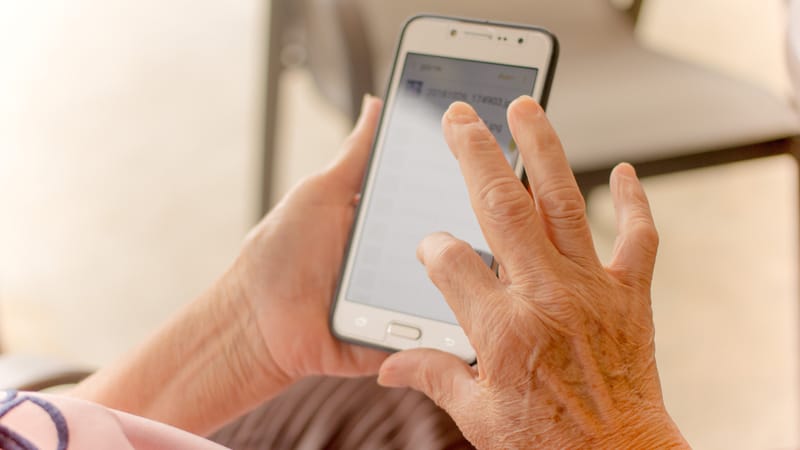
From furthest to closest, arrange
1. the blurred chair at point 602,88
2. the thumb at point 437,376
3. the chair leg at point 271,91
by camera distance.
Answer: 1. the chair leg at point 271,91
2. the blurred chair at point 602,88
3. the thumb at point 437,376

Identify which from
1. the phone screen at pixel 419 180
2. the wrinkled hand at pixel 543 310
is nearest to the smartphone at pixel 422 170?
the phone screen at pixel 419 180

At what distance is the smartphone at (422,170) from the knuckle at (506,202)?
176 mm

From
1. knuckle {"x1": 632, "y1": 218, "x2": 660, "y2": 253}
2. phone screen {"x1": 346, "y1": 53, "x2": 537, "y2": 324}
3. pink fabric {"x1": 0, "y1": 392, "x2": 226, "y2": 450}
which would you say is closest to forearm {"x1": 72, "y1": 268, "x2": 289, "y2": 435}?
phone screen {"x1": 346, "y1": 53, "x2": 537, "y2": 324}

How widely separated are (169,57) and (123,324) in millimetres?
814

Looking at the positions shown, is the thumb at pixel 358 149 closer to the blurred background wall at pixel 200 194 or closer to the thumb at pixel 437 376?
the thumb at pixel 437 376

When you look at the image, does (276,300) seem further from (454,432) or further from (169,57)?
(169,57)

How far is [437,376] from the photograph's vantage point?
0.58 metres

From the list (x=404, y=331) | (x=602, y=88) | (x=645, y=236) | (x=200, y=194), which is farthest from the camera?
(x=200, y=194)

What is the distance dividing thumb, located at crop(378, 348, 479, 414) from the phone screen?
9cm

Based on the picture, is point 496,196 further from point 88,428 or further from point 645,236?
point 88,428

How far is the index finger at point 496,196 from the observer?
0.50 meters

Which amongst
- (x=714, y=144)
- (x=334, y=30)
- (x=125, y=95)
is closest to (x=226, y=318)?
(x=334, y=30)

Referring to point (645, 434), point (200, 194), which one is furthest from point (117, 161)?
point (645, 434)

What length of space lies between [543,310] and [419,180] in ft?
0.79
